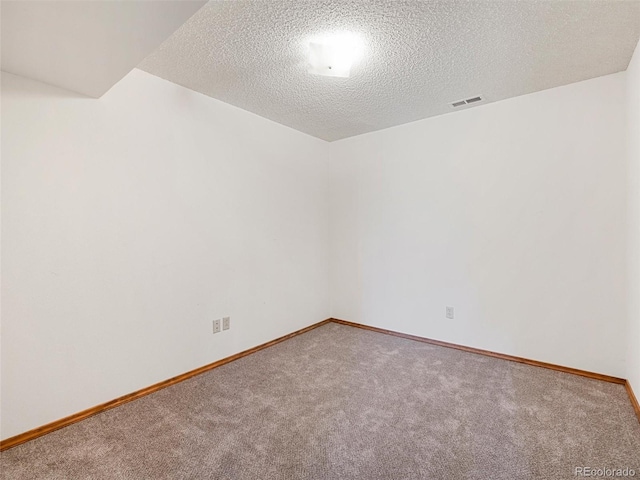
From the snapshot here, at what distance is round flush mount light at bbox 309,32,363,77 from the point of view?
1.84 metres

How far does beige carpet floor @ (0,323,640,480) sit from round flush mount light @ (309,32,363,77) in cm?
221

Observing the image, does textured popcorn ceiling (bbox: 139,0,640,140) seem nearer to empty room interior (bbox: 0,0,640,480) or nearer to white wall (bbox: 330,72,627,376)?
empty room interior (bbox: 0,0,640,480)

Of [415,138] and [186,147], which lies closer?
[186,147]

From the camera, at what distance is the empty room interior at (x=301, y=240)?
1606 millimetres

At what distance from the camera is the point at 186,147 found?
254cm

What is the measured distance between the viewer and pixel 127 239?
2.19m

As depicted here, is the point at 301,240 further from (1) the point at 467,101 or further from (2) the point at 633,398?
(2) the point at 633,398

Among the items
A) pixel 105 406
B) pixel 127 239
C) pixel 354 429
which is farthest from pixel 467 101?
pixel 105 406

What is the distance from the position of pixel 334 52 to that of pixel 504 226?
210 cm

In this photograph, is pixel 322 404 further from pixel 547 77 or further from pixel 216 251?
pixel 547 77

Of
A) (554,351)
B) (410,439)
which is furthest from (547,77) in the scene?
(410,439)

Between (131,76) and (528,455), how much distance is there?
336cm

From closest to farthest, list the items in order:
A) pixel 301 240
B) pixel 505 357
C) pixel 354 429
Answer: pixel 354 429 → pixel 505 357 → pixel 301 240

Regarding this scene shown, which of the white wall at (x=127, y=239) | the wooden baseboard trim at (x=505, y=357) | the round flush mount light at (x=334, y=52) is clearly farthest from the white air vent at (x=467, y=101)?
the wooden baseboard trim at (x=505, y=357)
